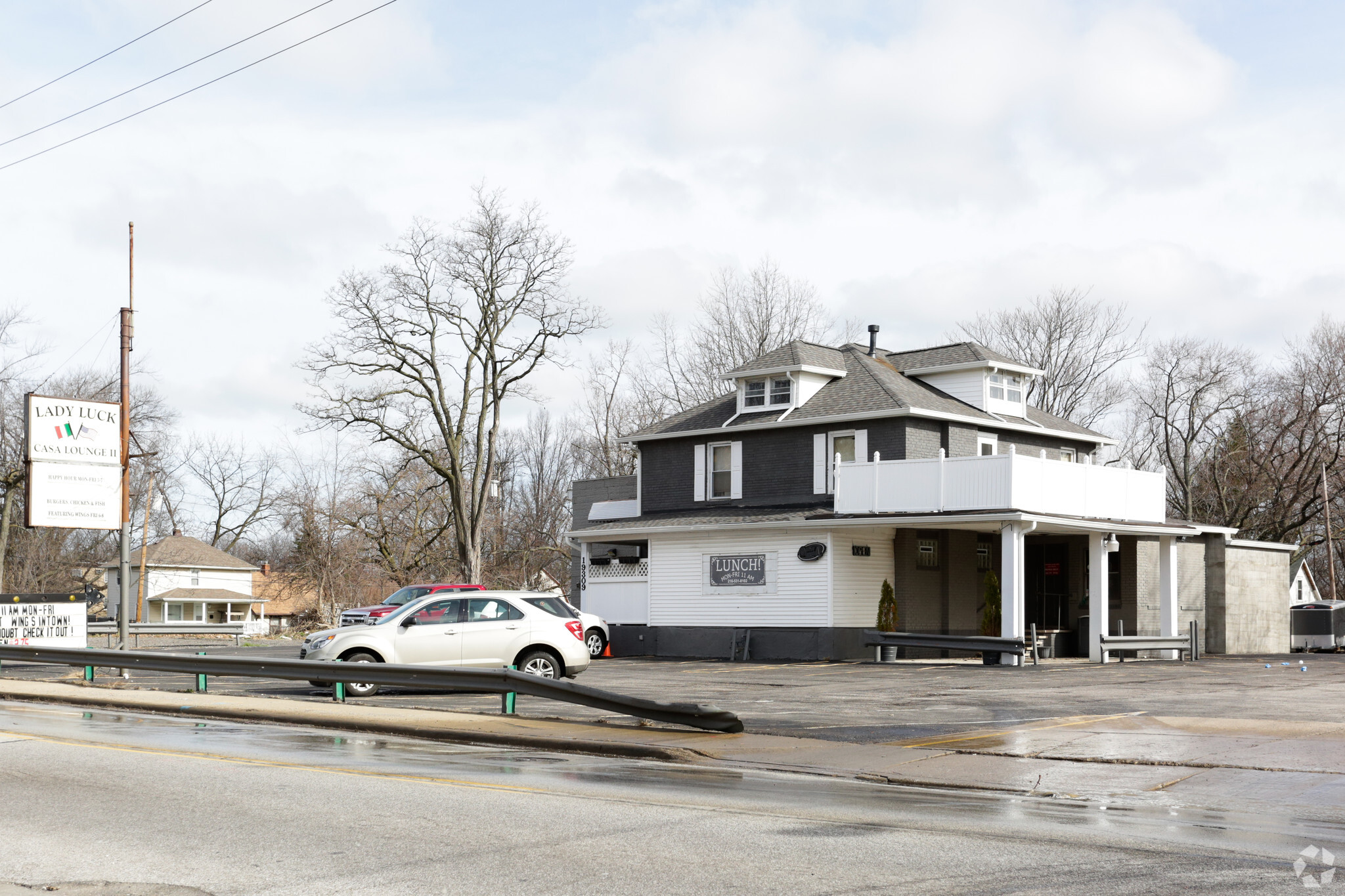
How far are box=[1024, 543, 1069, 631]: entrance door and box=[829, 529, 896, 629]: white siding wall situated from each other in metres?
5.07

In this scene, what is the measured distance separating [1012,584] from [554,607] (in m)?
13.1

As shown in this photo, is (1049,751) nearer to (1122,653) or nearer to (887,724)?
(887,724)

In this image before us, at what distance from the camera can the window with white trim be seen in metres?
36.6

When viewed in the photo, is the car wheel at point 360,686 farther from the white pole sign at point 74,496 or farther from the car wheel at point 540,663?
the white pole sign at point 74,496

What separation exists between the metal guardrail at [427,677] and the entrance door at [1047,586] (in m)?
21.4

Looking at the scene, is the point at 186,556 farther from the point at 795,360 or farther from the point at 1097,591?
the point at 1097,591

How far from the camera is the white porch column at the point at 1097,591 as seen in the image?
1200 inches

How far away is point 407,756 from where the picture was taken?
12.6m

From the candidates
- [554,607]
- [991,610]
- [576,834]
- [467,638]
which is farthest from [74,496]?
[991,610]

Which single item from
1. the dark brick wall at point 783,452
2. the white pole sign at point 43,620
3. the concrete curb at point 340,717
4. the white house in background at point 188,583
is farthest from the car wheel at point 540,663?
the white house in background at point 188,583

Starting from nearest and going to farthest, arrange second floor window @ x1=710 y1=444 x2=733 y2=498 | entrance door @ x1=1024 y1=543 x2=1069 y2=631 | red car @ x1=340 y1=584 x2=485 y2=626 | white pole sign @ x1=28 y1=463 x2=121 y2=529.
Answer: white pole sign @ x1=28 y1=463 x2=121 y2=529
red car @ x1=340 y1=584 x2=485 y2=626
entrance door @ x1=1024 y1=543 x2=1069 y2=631
second floor window @ x1=710 y1=444 x2=733 y2=498

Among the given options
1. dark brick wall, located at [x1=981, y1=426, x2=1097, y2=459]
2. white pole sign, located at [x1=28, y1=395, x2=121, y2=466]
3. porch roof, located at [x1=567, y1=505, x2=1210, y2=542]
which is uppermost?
dark brick wall, located at [x1=981, y1=426, x2=1097, y2=459]

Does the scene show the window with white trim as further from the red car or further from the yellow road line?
the yellow road line

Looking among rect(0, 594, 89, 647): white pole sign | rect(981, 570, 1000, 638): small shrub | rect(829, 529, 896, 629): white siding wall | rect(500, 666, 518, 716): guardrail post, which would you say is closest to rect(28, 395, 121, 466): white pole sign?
rect(0, 594, 89, 647): white pole sign
